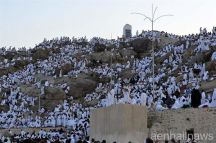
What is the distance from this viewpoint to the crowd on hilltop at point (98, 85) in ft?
114

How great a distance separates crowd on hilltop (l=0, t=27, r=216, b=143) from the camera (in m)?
34.8

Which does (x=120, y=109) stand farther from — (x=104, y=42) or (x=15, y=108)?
(x=104, y=42)

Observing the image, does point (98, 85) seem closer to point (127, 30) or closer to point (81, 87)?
point (81, 87)

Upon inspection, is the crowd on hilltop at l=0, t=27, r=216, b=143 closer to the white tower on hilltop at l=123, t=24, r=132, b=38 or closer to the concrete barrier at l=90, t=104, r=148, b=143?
the concrete barrier at l=90, t=104, r=148, b=143

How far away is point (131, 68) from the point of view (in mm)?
61375

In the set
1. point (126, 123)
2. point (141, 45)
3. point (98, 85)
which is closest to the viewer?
point (126, 123)

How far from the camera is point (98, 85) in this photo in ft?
197

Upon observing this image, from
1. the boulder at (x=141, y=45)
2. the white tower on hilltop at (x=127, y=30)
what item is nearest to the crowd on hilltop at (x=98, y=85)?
the boulder at (x=141, y=45)

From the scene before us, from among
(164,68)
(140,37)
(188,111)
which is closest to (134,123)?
(188,111)

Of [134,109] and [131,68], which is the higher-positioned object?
[131,68]

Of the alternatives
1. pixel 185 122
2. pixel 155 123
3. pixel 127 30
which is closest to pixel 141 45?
pixel 127 30

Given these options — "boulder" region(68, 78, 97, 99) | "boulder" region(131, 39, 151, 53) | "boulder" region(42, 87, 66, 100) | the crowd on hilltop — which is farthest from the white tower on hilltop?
"boulder" region(42, 87, 66, 100)

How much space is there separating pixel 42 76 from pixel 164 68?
17.6m

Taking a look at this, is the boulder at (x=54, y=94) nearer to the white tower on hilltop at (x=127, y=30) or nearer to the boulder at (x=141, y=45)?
the boulder at (x=141, y=45)
